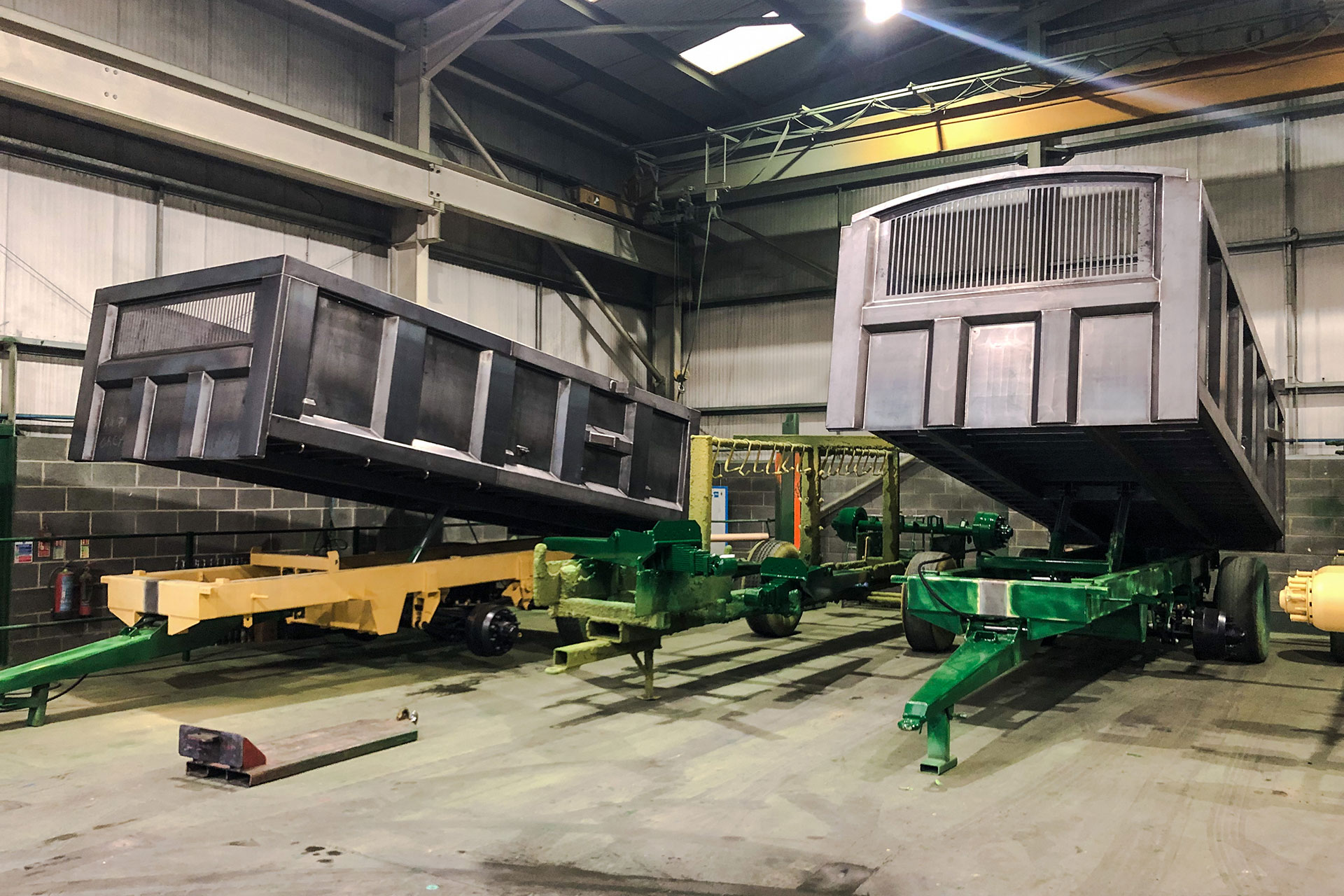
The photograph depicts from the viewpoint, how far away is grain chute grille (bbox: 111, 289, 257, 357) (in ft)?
20.3

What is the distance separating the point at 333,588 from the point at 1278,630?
11.0 metres

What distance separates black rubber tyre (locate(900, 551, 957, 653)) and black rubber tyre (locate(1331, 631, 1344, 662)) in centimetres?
351

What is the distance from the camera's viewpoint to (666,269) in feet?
57.4

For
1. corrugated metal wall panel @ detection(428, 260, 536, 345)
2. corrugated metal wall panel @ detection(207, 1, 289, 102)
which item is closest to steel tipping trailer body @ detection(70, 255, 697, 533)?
corrugated metal wall panel @ detection(207, 1, 289, 102)

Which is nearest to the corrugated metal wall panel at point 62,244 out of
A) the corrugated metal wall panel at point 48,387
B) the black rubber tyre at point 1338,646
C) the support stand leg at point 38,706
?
the corrugated metal wall panel at point 48,387

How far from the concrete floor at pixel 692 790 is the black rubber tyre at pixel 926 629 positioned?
970 millimetres

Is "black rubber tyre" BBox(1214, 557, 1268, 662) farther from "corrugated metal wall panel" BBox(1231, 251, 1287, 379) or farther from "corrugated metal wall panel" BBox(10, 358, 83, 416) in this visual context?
"corrugated metal wall panel" BBox(10, 358, 83, 416)

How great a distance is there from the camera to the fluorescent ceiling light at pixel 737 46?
1448 centimetres

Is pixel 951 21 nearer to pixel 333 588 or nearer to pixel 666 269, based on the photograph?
pixel 666 269

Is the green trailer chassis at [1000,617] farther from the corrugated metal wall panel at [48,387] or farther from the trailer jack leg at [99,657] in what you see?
the corrugated metal wall panel at [48,387]

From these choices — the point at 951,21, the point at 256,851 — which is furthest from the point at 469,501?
the point at 951,21

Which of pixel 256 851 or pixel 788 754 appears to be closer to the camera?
pixel 256 851

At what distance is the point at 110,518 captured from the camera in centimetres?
933

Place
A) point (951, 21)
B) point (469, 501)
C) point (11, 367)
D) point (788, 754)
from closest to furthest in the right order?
point (788, 754) → point (469, 501) → point (11, 367) → point (951, 21)
